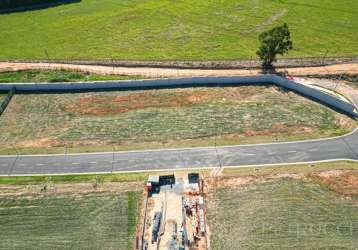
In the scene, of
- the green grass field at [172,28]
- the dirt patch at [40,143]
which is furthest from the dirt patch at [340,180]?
the dirt patch at [40,143]

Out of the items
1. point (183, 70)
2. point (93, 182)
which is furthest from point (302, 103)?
point (93, 182)

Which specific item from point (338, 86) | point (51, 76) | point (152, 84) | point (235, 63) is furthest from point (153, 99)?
point (338, 86)

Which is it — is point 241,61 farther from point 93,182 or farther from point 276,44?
point 93,182

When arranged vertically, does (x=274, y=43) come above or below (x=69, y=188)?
above

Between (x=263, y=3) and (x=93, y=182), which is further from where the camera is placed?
(x=263, y=3)

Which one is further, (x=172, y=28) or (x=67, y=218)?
(x=172, y=28)

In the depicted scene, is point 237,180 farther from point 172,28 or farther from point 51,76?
point 172,28
